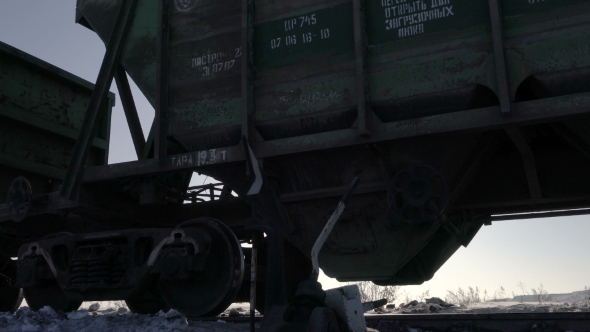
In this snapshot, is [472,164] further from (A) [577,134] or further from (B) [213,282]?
(B) [213,282]

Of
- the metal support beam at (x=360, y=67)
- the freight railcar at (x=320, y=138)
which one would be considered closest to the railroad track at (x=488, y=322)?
the freight railcar at (x=320, y=138)

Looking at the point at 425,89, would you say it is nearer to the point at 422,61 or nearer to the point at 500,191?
the point at 422,61

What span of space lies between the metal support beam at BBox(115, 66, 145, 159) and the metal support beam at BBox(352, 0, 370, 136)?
96.8 inches

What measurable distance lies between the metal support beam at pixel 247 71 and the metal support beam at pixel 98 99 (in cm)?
146

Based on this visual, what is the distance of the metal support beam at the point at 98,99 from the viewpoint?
5.54 meters

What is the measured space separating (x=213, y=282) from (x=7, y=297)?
365cm

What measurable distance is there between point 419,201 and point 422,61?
3.65 feet

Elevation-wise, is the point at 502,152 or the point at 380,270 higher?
the point at 502,152

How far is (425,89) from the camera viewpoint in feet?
14.1

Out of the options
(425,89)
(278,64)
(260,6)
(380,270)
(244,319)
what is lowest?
(244,319)

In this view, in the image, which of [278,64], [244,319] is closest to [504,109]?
[278,64]

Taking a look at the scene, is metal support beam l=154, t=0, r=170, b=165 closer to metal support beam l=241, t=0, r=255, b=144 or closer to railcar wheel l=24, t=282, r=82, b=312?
metal support beam l=241, t=0, r=255, b=144

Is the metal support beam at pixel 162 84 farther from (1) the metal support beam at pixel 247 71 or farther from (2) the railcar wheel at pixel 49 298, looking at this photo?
(2) the railcar wheel at pixel 49 298

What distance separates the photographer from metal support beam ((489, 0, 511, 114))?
3912 mm
